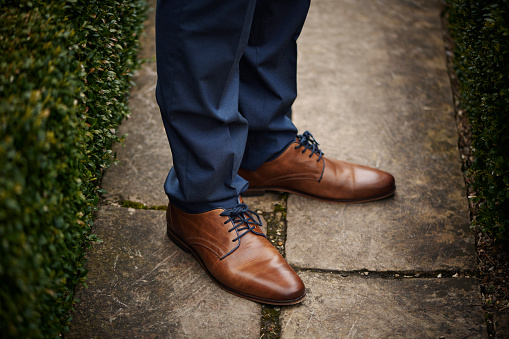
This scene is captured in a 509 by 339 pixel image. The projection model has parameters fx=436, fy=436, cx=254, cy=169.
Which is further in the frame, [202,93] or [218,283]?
[218,283]

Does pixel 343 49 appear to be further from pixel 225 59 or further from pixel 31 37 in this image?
pixel 31 37

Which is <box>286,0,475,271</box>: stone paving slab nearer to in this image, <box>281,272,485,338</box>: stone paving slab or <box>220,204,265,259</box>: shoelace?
<box>281,272,485,338</box>: stone paving slab

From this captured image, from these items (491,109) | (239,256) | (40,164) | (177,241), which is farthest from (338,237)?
(40,164)

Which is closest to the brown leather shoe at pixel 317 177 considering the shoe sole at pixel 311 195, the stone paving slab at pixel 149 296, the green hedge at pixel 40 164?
the shoe sole at pixel 311 195

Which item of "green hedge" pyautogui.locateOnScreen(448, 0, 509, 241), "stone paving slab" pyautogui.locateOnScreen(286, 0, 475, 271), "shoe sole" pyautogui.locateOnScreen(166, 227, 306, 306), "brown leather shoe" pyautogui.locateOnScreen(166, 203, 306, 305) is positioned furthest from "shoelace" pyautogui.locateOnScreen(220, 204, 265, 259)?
"green hedge" pyautogui.locateOnScreen(448, 0, 509, 241)

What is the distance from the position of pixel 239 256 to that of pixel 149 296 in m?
0.34

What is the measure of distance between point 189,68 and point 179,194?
470 mm

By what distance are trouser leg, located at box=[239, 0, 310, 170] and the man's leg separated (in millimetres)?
214

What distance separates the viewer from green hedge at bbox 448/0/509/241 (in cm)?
152

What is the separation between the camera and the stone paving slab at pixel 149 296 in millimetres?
1410

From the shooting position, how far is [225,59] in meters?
1.31

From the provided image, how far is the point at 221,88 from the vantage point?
4.48ft

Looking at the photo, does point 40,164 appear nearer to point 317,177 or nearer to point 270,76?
point 270,76

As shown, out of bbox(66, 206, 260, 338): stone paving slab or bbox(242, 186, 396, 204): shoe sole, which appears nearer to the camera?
bbox(66, 206, 260, 338): stone paving slab
